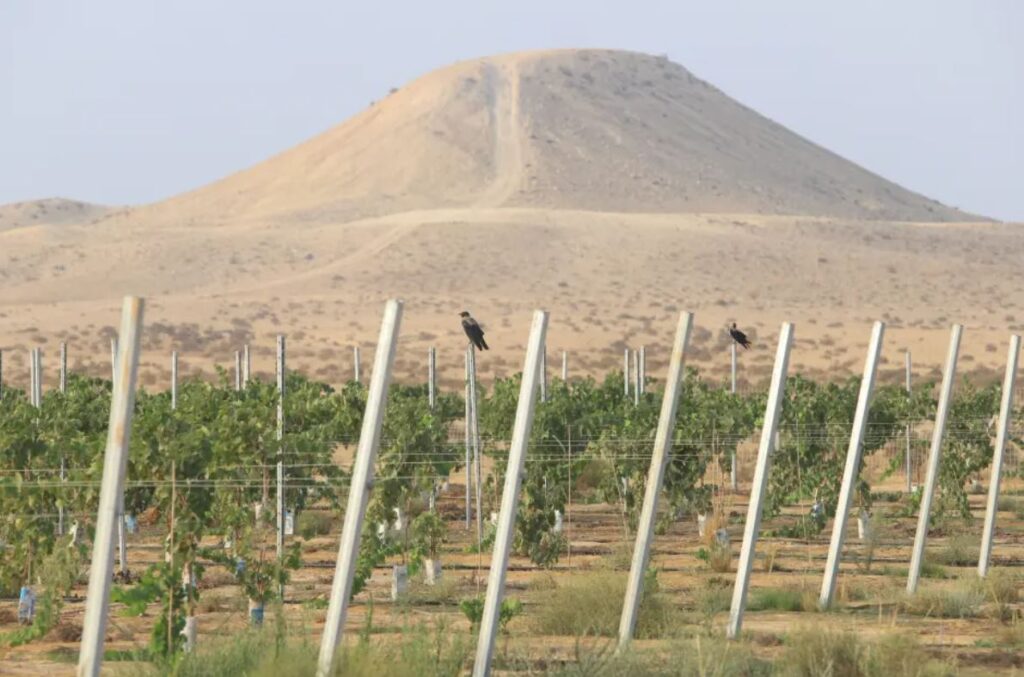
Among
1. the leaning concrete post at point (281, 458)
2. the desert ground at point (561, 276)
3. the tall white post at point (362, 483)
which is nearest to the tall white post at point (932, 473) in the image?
the desert ground at point (561, 276)

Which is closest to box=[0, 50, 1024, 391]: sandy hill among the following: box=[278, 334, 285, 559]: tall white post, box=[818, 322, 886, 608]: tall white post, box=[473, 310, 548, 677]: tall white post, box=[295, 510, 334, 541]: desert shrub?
box=[295, 510, 334, 541]: desert shrub

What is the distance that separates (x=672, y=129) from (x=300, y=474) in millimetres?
114871

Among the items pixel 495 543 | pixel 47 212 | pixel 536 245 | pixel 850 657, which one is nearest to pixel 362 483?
pixel 495 543

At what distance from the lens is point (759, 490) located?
13.7 m

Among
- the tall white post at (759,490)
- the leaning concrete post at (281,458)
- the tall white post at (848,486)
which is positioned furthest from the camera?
the leaning concrete post at (281,458)

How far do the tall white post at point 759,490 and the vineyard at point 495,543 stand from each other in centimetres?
3

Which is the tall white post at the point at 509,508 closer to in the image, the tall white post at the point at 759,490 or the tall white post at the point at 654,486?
the tall white post at the point at 654,486

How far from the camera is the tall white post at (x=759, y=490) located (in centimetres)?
1334

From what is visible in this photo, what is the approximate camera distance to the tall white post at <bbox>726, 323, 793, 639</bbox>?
13.3 meters

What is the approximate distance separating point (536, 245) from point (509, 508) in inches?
3200

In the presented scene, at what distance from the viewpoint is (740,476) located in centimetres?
3241

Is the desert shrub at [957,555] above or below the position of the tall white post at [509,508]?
below

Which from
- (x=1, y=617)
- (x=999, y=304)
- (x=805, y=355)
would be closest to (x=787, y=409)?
(x=1, y=617)

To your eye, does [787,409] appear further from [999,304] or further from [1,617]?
[999,304]
